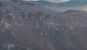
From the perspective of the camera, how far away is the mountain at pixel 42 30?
522 inches

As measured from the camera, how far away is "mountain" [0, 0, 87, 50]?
43.5ft

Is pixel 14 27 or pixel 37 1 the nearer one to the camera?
pixel 14 27

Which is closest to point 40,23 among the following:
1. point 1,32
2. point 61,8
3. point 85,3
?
point 1,32

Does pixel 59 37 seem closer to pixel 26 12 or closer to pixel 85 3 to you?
pixel 26 12

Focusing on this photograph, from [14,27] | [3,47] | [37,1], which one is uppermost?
[37,1]

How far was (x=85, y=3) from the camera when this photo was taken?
18.7 metres

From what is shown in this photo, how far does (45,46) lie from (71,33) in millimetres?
2402

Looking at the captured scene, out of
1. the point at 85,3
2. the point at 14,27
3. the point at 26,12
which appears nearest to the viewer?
the point at 14,27

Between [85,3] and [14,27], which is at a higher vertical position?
[85,3]

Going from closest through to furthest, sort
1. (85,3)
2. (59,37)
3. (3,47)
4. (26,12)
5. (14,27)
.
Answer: (3,47) → (59,37) → (14,27) → (26,12) → (85,3)

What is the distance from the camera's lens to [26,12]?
680 inches

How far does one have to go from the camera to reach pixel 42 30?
14.5m

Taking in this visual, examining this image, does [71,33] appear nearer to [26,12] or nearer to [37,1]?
[26,12]

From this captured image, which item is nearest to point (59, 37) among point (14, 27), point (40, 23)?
point (40, 23)
